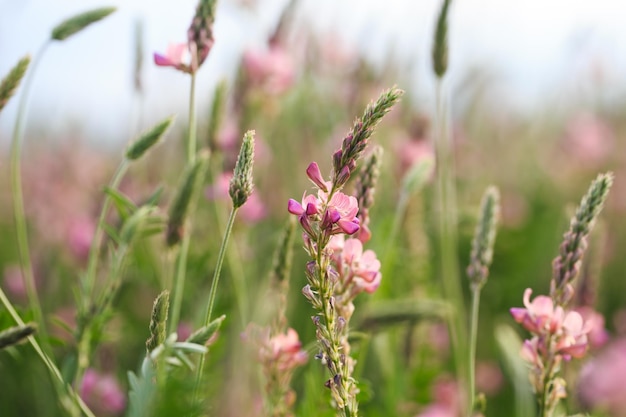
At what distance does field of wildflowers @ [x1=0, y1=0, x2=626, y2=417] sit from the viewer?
661mm

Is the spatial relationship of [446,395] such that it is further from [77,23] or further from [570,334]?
[77,23]

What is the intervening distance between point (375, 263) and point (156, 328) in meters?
0.23

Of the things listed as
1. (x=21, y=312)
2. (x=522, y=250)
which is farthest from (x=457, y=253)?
(x=21, y=312)

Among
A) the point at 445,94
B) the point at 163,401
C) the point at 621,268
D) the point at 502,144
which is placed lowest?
the point at 163,401

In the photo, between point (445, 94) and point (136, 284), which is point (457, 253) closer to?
point (136, 284)

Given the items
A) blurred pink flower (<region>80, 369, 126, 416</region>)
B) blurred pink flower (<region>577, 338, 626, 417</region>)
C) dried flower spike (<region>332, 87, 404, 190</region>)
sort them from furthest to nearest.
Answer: blurred pink flower (<region>80, 369, 126, 416</region>)
blurred pink flower (<region>577, 338, 626, 417</region>)
dried flower spike (<region>332, 87, 404, 190</region>)

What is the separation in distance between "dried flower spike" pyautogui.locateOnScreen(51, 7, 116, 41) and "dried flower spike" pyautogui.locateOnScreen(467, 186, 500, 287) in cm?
53

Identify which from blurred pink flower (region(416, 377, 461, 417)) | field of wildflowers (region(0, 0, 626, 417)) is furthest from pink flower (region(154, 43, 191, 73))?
blurred pink flower (region(416, 377, 461, 417))

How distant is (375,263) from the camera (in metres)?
0.74

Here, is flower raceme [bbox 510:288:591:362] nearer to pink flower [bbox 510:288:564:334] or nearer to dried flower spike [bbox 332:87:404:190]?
pink flower [bbox 510:288:564:334]

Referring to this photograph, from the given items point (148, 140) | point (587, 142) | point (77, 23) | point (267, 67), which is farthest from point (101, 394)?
point (587, 142)

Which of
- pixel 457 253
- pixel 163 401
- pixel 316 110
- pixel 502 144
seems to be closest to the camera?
pixel 163 401

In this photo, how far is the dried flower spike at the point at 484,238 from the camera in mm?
893

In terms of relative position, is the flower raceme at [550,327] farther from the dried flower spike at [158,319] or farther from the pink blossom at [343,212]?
the dried flower spike at [158,319]
